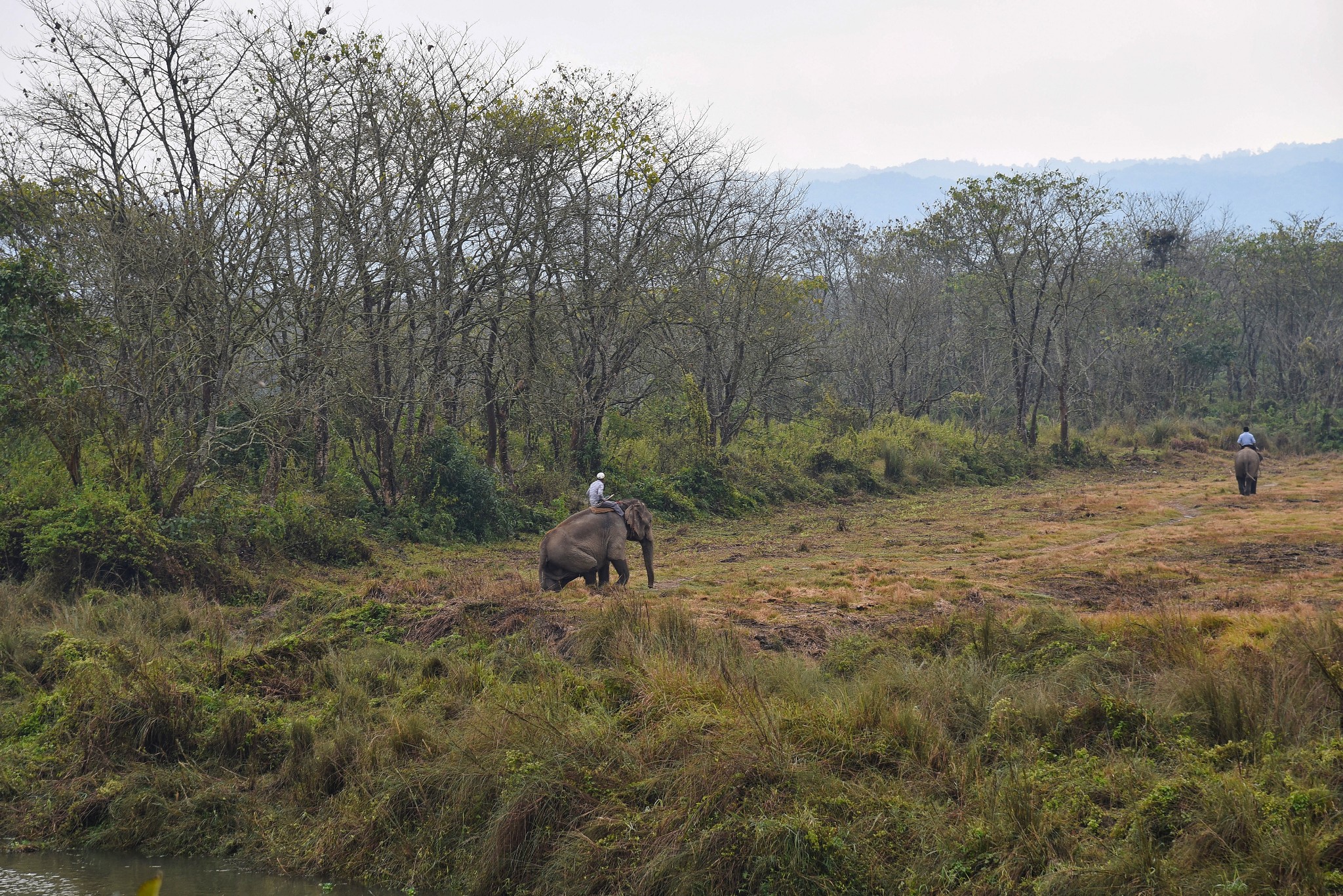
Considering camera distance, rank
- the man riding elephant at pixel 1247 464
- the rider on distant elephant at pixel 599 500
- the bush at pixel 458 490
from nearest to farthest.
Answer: the rider on distant elephant at pixel 599 500 < the bush at pixel 458 490 < the man riding elephant at pixel 1247 464

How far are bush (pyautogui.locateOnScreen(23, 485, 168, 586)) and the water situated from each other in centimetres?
575

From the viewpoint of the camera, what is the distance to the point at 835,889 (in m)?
5.53

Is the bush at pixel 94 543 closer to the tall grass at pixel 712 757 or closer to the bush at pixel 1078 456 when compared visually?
the tall grass at pixel 712 757

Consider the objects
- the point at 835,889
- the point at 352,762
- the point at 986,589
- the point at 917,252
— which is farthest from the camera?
the point at 917,252

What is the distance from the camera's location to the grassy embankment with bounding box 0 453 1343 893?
5520mm

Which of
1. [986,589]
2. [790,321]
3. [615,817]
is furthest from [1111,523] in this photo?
[615,817]

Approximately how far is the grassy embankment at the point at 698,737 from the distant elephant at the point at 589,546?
75 cm

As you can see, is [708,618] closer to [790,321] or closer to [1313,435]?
[790,321]

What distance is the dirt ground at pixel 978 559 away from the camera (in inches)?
422

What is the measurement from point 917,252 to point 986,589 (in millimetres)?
30052

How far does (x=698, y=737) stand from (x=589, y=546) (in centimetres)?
578

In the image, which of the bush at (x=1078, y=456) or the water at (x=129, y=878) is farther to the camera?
the bush at (x=1078, y=456)

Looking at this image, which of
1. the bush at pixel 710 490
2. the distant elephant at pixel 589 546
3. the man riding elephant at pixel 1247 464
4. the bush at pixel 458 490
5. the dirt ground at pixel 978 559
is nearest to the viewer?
the dirt ground at pixel 978 559

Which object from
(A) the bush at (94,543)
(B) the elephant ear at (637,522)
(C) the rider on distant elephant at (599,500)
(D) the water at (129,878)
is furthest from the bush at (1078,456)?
(D) the water at (129,878)
